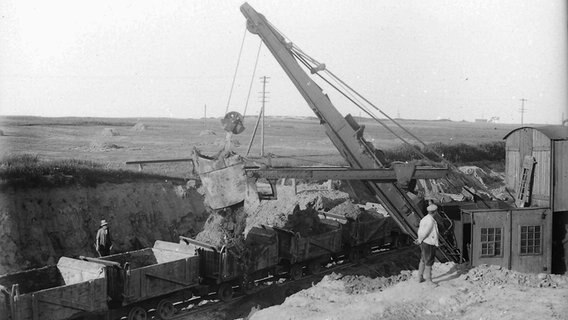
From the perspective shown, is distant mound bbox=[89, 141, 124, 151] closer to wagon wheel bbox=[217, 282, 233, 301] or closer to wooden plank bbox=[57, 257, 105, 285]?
wagon wheel bbox=[217, 282, 233, 301]

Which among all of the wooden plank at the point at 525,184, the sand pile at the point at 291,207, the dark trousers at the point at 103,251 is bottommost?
the dark trousers at the point at 103,251

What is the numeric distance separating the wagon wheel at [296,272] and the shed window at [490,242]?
4528mm

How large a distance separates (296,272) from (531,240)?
18.0 feet

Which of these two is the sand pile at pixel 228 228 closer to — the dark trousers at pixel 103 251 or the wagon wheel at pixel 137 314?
the wagon wheel at pixel 137 314

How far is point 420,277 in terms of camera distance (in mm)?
10109

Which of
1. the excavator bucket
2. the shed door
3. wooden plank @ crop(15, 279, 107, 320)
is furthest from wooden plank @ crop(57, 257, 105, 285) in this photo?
the shed door

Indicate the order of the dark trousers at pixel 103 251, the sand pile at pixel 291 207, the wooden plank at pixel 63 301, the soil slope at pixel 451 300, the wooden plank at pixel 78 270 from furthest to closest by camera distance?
the sand pile at pixel 291 207, the dark trousers at pixel 103 251, the wooden plank at pixel 78 270, the soil slope at pixel 451 300, the wooden plank at pixel 63 301

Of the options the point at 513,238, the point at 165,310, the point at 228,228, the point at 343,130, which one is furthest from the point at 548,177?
the point at 165,310

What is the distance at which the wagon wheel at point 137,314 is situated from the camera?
31.8 ft

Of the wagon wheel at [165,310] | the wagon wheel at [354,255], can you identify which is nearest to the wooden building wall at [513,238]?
the wagon wheel at [354,255]

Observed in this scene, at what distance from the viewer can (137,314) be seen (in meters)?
9.86

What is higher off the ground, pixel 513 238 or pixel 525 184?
pixel 525 184

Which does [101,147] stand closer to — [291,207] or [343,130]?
[291,207]

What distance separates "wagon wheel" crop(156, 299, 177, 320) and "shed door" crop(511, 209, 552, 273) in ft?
23.2
